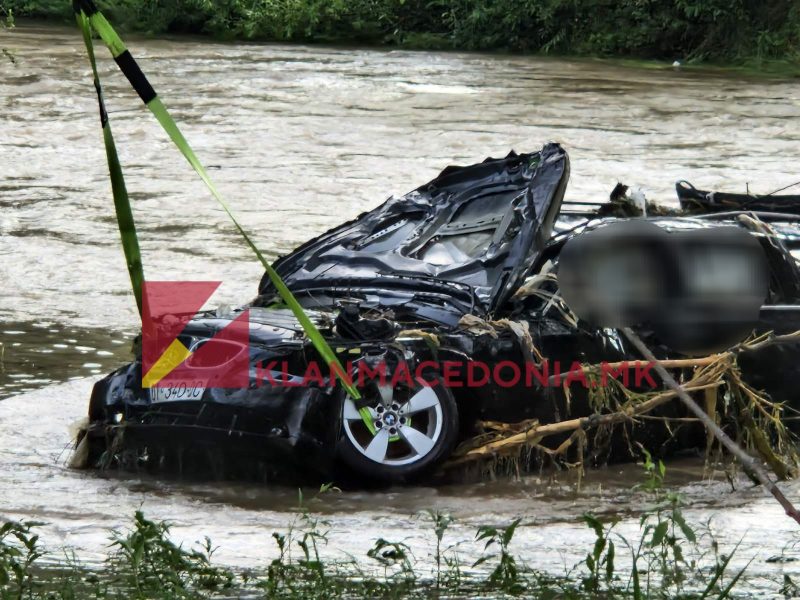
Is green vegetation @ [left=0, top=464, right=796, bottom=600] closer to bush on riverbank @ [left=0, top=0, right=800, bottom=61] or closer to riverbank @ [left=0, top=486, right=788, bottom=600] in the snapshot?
riverbank @ [left=0, top=486, right=788, bottom=600]

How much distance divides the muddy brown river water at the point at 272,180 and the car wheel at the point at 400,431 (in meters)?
0.16

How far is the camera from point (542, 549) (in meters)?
5.75

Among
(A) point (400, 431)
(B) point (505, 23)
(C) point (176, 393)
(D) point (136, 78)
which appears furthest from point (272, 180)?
(B) point (505, 23)

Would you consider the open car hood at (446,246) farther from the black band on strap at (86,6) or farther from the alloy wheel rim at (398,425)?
the black band on strap at (86,6)

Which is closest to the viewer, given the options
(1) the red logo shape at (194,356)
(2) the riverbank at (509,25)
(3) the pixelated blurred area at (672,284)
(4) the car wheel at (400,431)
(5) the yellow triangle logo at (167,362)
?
(3) the pixelated blurred area at (672,284)

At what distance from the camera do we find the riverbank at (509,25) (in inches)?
1337

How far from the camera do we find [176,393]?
672cm

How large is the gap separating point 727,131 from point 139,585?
18689 mm

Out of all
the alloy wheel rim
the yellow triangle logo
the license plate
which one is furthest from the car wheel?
the yellow triangle logo

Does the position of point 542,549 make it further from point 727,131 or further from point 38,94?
point 38,94

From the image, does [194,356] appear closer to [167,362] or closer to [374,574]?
[167,362]

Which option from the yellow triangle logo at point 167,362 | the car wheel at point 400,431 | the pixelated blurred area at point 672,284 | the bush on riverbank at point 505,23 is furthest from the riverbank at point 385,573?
the bush on riverbank at point 505,23

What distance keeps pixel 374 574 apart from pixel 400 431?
135cm

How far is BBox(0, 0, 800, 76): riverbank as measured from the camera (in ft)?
111
